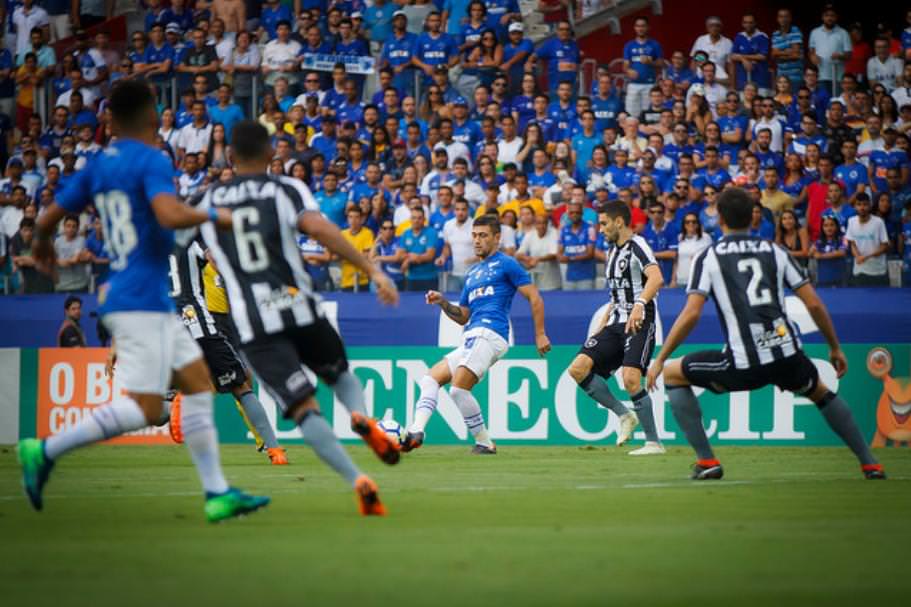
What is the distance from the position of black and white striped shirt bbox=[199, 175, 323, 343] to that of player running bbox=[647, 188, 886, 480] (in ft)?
10.6

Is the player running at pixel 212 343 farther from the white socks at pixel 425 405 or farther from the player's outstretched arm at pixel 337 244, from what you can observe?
the player's outstretched arm at pixel 337 244

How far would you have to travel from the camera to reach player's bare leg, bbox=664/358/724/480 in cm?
1126

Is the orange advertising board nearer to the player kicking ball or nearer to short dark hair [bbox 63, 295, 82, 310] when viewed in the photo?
short dark hair [bbox 63, 295, 82, 310]

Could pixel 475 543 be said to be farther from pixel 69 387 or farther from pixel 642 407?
pixel 69 387

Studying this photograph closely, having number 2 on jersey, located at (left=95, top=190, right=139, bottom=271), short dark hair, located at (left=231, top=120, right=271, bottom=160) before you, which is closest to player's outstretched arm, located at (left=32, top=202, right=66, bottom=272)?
number 2 on jersey, located at (left=95, top=190, right=139, bottom=271)

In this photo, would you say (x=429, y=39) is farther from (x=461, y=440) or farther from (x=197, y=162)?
(x=461, y=440)

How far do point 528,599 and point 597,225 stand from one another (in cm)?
1614

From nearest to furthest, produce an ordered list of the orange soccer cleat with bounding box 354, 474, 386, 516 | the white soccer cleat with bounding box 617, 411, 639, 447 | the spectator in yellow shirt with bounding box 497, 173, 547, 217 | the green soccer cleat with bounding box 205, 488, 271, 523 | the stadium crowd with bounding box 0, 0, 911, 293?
the green soccer cleat with bounding box 205, 488, 271, 523 → the orange soccer cleat with bounding box 354, 474, 386, 516 → the white soccer cleat with bounding box 617, 411, 639, 447 → the stadium crowd with bounding box 0, 0, 911, 293 → the spectator in yellow shirt with bounding box 497, 173, 547, 217

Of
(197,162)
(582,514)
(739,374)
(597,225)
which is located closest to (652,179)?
(597,225)

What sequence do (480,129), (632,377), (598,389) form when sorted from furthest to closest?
(480,129) < (598,389) < (632,377)

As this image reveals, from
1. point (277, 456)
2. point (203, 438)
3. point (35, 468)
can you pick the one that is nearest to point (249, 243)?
point (203, 438)

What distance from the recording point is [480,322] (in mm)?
15680

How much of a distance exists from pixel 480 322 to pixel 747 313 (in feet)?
16.9

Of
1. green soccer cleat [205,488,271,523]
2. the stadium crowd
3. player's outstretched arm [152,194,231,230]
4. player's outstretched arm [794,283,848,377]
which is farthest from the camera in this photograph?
the stadium crowd
